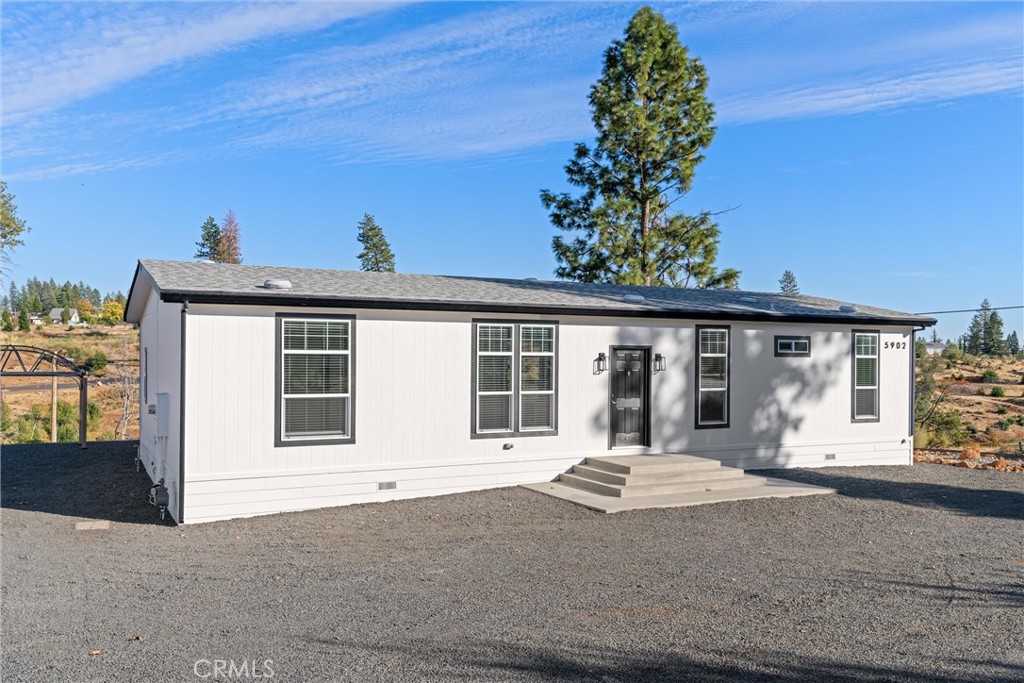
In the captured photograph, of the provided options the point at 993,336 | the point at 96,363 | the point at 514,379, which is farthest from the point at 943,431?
the point at 993,336

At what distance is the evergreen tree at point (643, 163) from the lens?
88.8 feet

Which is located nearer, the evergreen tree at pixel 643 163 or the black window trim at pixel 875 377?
the black window trim at pixel 875 377

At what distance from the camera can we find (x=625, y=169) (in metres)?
27.4

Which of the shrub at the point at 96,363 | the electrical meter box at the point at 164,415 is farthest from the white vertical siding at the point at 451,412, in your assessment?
the shrub at the point at 96,363

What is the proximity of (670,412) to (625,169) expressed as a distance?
15559 millimetres

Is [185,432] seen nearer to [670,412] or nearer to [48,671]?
[48,671]

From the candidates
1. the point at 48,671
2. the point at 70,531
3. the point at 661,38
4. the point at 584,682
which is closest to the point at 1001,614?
the point at 584,682

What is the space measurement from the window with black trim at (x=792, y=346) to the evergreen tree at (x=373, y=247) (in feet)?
121

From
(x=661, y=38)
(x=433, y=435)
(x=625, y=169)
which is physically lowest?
(x=433, y=435)

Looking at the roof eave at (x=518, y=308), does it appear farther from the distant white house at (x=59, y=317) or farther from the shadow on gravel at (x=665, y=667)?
the distant white house at (x=59, y=317)

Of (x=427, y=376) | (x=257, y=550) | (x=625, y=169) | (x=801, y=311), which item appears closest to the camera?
(x=257, y=550)

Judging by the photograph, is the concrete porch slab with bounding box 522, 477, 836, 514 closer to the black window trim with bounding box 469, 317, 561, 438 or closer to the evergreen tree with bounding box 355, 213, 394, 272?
the black window trim with bounding box 469, 317, 561, 438

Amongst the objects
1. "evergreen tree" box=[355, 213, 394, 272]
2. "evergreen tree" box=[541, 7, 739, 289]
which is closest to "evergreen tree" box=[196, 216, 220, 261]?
"evergreen tree" box=[355, 213, 394, 272]

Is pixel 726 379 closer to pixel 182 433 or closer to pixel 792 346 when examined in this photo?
pixel 792 346
